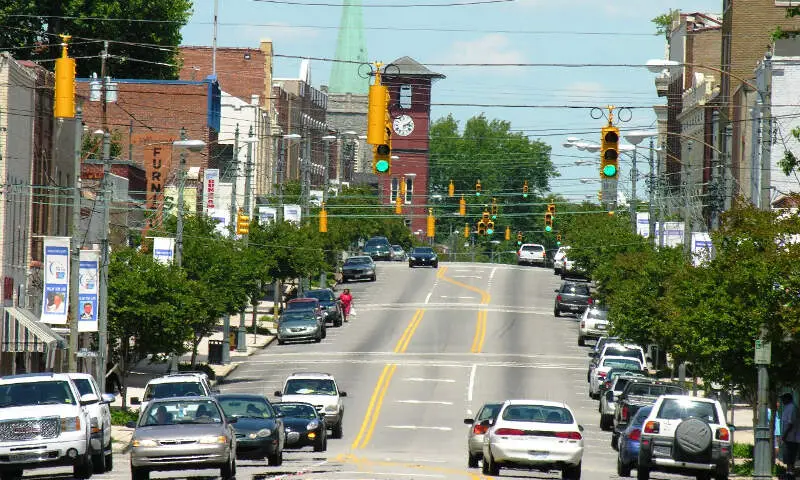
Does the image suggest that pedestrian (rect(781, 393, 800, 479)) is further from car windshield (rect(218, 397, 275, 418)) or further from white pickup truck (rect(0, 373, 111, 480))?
white pickup truck (rect(0, 373, 111, 480))

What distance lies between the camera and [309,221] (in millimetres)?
94562

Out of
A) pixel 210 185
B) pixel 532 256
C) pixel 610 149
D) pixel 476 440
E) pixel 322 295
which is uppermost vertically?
pixel 210 185

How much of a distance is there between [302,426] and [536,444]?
30.5 ft

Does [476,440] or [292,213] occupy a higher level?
[292,213]

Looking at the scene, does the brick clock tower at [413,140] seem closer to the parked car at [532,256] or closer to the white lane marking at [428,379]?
the parked car at [532,256]

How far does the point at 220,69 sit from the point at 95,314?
73.9m

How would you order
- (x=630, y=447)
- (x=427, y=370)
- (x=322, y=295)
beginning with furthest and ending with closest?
(x=322, y=295) → (x=427, y=370) → (x=630, y=447)

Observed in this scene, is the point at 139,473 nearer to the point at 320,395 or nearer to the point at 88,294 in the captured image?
the point at 320,395

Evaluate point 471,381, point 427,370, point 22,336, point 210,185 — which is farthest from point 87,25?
point 22,336

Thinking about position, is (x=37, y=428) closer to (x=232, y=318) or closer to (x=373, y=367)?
(x=373, y=367)

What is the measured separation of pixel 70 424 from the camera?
25.5 metres

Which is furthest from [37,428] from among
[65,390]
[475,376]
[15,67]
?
[475,376]

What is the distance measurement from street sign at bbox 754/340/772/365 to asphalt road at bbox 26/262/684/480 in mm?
3937

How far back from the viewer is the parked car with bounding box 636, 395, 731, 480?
26.8 m
